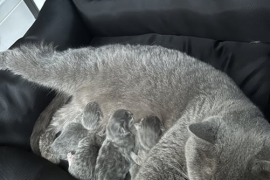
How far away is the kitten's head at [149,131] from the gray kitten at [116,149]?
84mm

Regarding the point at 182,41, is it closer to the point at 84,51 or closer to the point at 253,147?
the point at 84,51

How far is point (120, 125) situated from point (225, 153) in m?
0.62

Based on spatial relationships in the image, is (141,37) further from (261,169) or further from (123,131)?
(261,169)

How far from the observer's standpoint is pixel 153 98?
65.0 inches

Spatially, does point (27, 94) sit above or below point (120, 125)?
above

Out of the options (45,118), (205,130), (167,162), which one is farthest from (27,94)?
(205,130)

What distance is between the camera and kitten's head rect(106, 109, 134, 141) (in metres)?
1.60

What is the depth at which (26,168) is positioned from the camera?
1530 millimetres

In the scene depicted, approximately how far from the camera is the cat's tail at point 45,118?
68.9 inches

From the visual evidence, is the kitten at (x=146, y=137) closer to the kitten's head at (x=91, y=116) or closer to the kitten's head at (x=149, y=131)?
the kitten's head at (x=149, y=131)

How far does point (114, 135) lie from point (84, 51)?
53 cm

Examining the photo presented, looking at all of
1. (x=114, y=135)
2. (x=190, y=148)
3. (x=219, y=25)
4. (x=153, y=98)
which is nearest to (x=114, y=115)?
(x=114, y=135)

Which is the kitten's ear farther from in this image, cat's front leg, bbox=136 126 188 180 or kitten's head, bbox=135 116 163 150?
cat's front leg, bbox=136 126 188 180

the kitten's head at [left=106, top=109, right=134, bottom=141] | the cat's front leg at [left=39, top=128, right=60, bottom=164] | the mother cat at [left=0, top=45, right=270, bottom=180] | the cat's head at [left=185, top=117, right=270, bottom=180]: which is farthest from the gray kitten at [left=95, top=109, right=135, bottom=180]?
the cat's head at [left=185, top=117, right=270, bottom=180]
